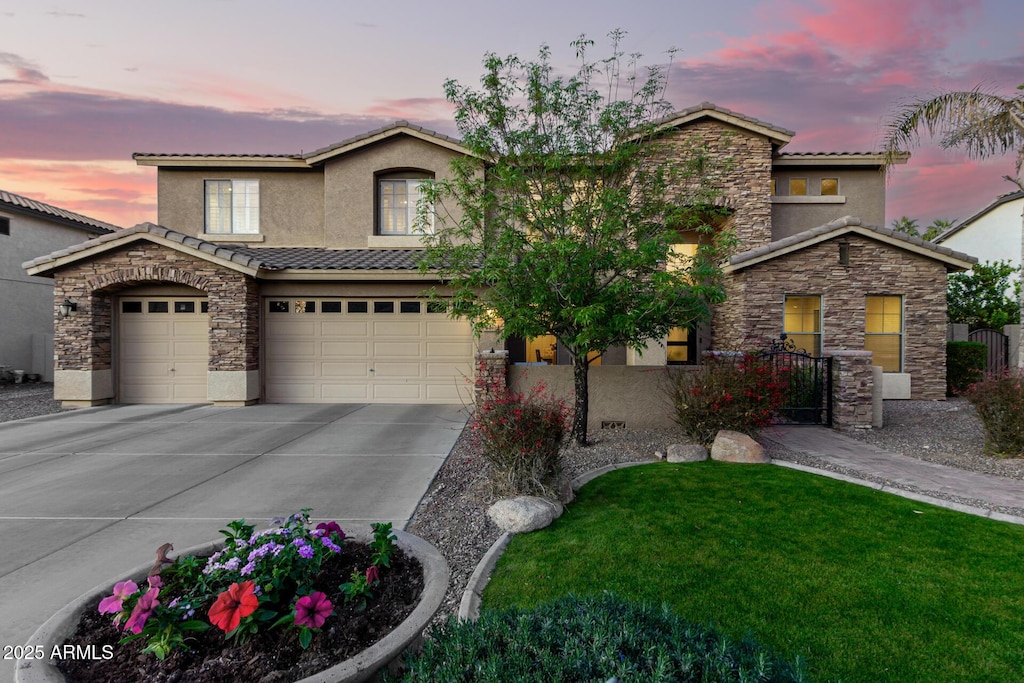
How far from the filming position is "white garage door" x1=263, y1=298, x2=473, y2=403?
1316cm

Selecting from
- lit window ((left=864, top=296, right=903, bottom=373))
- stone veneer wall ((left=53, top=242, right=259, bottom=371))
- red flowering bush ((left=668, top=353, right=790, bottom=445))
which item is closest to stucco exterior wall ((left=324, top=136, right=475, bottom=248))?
stone veneer wall ((left=53, top=242, right=259, bottom=371))

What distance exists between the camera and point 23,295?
714 inches

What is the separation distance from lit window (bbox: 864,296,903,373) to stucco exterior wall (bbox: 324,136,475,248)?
1182 cm

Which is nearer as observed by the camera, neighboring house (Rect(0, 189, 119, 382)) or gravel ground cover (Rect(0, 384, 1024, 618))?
gravel ground cover (Rect(0, 384, 1024, 618))

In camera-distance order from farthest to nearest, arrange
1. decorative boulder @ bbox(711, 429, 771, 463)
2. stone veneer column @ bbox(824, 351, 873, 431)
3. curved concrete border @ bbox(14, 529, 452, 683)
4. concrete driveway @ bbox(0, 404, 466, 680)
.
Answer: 1. stone veneer column @ bbox(824, 351, 873, 431)
2. decorative boulder @ bbox(711, 429, 771, 463)
3. concrete driveway @ bbox(0, 404, 466, 680)
4. curved concrete border @ bbox(14, 529, 452, 683)

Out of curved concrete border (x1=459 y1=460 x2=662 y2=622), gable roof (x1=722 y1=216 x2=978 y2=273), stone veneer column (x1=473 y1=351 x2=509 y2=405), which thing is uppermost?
gable roof (x1=722 y1=216 x2=978 y2=273)

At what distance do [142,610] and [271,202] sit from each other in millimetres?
15471

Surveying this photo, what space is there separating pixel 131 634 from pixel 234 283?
11628 mm

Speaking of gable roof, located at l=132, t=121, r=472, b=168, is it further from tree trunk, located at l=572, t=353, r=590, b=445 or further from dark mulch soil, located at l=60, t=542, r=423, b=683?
dark mulch soil, located at l=60, t=542, r=423, b=683

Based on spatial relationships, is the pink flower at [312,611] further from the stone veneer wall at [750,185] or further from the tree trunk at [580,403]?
the stone veneer wall at [750,185]

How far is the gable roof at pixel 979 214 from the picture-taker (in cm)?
2158

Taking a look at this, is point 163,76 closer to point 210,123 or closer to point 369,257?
point 210,123

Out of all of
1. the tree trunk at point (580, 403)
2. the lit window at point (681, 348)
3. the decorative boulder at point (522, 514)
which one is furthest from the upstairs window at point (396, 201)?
the decorative boulder at point (522, 514)

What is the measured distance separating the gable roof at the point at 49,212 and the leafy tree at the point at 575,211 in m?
19.1
